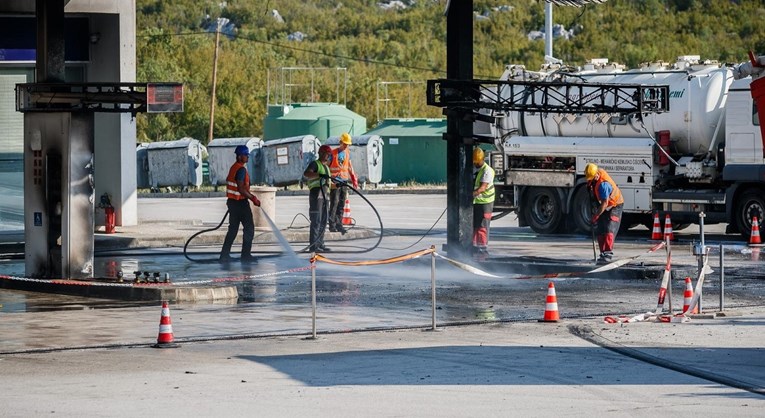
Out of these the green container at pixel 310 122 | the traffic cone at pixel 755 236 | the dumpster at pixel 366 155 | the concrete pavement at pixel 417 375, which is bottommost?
the concrete pavement at pixel 417 375

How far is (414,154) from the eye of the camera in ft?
185

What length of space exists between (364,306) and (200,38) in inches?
3299

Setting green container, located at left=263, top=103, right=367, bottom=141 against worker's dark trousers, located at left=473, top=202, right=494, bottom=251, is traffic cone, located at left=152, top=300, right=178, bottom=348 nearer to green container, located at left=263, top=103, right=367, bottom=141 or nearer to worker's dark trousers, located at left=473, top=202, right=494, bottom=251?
worker's dark trousers, located at left=473, top=202, right=494, bottom=251

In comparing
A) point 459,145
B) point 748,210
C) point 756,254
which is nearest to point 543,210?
point 748,210

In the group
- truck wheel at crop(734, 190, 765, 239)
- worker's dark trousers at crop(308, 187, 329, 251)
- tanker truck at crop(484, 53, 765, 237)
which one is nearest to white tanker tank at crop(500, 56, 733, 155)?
tanker truck at crop(484, 53, 765, 237)

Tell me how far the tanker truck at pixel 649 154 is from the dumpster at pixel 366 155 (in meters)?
17.3

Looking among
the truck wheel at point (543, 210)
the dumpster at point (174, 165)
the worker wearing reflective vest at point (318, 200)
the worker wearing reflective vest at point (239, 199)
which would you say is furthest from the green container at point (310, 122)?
the worker wearing reflective vest at point (239, 199)

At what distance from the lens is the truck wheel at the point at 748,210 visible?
91.6ft

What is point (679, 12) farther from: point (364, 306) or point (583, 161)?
point (364, 306)

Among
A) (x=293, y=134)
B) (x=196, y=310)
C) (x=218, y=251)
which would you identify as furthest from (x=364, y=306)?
(x=293, y=134)

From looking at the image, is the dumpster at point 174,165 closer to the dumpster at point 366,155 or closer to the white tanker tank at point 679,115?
the dumpster at point 366,155

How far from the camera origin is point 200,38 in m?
99.6

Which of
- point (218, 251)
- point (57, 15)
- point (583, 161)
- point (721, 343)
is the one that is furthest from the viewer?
point (583, 161)

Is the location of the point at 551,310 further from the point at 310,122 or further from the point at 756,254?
the point at 310,122
